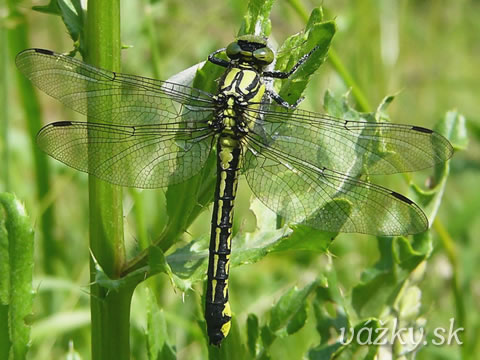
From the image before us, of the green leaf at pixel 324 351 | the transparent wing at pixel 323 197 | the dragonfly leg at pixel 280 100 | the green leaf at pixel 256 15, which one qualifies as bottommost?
the green leaf at pixel 324 351

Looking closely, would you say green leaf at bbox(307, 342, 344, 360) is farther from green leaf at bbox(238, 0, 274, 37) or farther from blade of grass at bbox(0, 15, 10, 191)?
blade of grass at bbox(0, 15, 10, 191)

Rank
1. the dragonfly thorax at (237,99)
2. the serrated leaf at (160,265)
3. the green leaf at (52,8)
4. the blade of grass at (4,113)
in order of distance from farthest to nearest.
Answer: the blade of grass at (4,113), the dragonfly thorax at (237,99), the green leaf at (52,8), the serrated leaf at (160,265)

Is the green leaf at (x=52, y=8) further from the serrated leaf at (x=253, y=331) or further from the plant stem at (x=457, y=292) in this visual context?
the plant stem at (x=457, y=292)

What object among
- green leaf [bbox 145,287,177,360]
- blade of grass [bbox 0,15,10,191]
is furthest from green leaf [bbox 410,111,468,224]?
blade of grass [bbox 0,15,10,191]

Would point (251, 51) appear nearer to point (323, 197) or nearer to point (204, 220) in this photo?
point (323, 197)

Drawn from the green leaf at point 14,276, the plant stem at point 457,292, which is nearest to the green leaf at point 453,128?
the plant stem at point 457,292

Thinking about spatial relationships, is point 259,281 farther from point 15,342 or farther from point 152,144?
point 15,342

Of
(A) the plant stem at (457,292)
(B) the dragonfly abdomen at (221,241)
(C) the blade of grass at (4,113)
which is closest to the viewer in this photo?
(B) the dragonfly abdomen at (221,241)
